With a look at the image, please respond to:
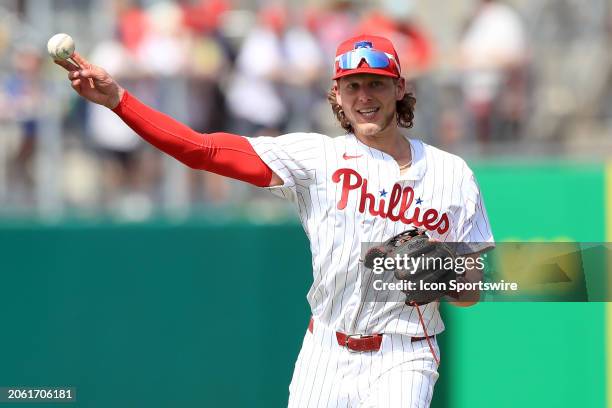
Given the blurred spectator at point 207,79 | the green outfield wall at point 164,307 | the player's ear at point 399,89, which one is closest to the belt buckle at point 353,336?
the player's ear at point 399,89

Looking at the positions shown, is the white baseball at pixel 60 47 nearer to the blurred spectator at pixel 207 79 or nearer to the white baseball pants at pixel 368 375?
the white baseball pants at pixel 368 375

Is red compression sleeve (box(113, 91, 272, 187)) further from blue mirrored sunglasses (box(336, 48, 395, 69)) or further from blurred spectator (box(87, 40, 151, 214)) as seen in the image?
blurred spectator (box(87, 40, 151, 214))

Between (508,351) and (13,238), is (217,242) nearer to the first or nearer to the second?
(13,238)

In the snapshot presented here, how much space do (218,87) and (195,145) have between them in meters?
5.48

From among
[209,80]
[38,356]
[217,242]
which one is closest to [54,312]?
[38,356]

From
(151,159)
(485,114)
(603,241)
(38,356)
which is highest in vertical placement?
(485,114)

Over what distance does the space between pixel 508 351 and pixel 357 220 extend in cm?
175

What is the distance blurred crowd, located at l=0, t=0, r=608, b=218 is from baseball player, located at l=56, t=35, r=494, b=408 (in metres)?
4.47

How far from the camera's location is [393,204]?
16.6 ft

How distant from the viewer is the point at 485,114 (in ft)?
34.1

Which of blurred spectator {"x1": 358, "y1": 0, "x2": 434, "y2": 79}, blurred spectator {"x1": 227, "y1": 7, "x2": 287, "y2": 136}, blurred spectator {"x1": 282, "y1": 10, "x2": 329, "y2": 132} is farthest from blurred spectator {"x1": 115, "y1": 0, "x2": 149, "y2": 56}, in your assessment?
blurred spectator {"x1": 358, "y1": 0, "x2": 434, "y2": 79}

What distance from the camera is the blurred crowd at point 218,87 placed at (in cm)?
980

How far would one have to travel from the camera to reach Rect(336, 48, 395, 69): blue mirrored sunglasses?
5000mm

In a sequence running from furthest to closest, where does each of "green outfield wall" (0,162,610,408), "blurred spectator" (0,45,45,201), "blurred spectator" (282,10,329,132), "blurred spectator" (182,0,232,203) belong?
"blurred spectator" (282,10,329,132), "blurred spectator" (182,0,232,203), "blurred spectator" (0,45,45,201), "green outfield wall" (0,162,610,408)
